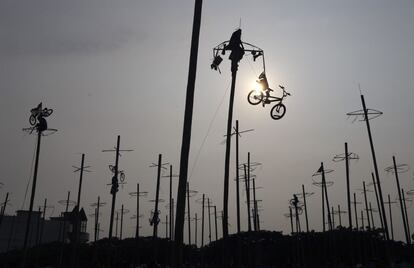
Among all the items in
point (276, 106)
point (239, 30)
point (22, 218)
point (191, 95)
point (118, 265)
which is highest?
point (22, 218)

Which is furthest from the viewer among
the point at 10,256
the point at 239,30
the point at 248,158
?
the point at 10,256

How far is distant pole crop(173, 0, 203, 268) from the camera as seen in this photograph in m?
11.2

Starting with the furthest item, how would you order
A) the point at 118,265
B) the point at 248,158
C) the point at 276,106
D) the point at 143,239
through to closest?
the point at 143,239 → the point at 248,158 → the point at 118,265 → the point at 276,106

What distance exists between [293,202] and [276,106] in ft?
111

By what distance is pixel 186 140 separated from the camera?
11.9 meters

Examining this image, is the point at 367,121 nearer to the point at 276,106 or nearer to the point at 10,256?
the point at 276,106

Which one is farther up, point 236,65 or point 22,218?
point 22,218

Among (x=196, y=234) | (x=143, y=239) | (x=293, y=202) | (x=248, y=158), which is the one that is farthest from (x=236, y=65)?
(x=143, y=239)

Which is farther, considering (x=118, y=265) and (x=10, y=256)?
(x=10, y=256)

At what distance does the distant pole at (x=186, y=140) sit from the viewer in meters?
11.2

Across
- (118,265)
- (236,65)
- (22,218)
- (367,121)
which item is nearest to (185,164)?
(236,65)

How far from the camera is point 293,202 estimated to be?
51.7m

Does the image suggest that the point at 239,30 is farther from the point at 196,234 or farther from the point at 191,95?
the point at 196,234

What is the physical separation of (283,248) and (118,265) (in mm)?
57405
